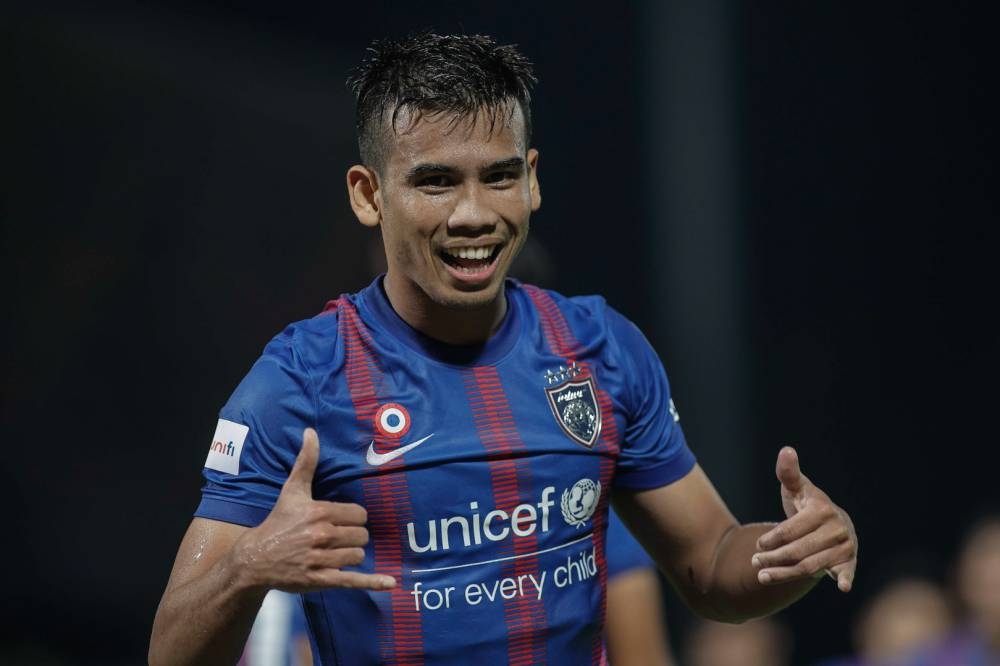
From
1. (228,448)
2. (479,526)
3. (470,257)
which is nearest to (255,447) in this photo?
(228,448)

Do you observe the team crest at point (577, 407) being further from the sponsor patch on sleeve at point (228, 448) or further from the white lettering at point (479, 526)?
the sponsor patch on sleeve at point (228, 448)

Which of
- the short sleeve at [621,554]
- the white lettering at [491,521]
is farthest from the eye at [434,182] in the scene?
the short sleeve at [621,554]

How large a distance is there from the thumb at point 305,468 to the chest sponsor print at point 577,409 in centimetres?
55

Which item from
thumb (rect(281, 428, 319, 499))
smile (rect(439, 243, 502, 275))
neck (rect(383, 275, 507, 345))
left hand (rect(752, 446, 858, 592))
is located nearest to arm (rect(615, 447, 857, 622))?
left hand (rect(752, 446, 858, 592))

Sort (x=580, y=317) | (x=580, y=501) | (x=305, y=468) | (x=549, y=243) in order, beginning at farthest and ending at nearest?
(x=549, y=243) < (x=580, y=317) < (x=580, y=501) < (x=305, y=468)

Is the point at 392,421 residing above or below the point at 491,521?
above

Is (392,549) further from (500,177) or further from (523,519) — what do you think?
(500,177)

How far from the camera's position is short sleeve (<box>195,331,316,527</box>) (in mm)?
2539

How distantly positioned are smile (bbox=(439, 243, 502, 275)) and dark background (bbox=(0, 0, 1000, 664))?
3.21 meters

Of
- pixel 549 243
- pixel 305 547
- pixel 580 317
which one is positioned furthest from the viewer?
pixel 549 243

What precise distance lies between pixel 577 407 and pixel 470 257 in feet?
1.18

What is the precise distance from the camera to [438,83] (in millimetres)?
2684

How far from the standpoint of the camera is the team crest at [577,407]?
2758 millimetres

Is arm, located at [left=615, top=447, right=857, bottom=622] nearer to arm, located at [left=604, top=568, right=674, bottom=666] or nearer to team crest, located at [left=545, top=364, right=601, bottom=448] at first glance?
team crest, located at [left=545, top=364, right=601, bottom=448]
